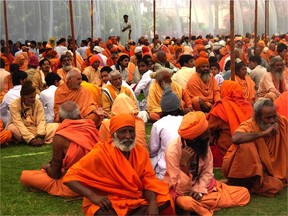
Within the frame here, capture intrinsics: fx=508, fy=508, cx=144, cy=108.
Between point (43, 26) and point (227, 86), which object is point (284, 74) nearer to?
point (227, 86)

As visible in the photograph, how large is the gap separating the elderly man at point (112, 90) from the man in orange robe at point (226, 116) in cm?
198

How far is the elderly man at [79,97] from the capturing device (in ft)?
24.1

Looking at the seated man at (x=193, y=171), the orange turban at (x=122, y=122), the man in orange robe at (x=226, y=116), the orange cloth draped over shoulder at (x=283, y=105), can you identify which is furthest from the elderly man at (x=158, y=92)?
the orange turban at (x=122, y=122)

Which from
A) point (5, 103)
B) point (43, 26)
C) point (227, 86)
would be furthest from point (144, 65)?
point (43, 26)

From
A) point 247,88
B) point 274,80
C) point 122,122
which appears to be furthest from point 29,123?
point 274,80

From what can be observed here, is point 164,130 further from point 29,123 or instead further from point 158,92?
point 29,123

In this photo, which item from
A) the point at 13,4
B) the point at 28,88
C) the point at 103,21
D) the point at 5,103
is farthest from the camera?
the point at 103,21

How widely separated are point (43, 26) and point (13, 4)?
139cm

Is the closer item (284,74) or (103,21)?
(284,74)

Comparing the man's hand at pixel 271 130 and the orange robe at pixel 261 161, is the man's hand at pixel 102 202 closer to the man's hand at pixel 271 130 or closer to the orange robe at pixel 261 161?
the orange robe at pixel 261 161

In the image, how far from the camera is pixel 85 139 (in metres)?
5.02

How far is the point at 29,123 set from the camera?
741cm

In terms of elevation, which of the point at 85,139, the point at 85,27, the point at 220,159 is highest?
the point at 85,27

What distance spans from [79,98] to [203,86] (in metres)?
2.10
